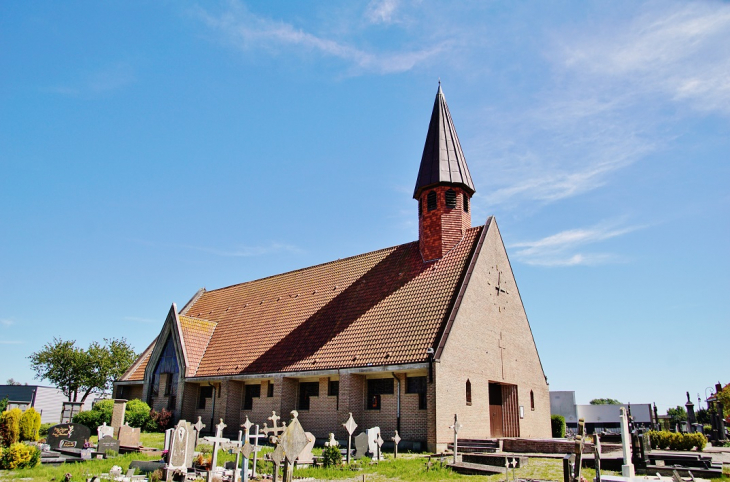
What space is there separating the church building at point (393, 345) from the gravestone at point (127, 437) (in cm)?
703

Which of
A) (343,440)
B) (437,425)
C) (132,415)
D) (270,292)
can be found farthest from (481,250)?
(132,415)

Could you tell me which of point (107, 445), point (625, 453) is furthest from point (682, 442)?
point (107, 445)

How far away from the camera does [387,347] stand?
76.9 ft

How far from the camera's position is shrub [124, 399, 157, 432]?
29.5 m

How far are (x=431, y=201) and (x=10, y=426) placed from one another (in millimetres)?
20979

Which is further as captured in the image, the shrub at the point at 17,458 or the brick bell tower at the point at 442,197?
the brick bell tower at the point at 442,197

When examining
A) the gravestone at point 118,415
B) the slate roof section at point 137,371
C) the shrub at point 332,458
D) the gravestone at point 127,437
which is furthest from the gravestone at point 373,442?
the slate roof section at point 137,371

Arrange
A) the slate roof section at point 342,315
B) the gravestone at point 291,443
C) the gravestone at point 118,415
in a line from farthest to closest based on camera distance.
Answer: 1. the gravestone at point 118,415
2. the slate roof section at point 342,315
3. the gravestone at point 291,443

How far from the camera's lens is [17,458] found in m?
15.7

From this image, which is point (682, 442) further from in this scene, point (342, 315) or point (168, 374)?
point (168, 374)

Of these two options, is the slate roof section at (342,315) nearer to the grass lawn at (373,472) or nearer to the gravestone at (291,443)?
the grass lawn at (373,472)

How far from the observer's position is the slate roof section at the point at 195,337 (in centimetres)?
3206

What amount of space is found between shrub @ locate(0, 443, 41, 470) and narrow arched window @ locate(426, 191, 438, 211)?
2007cm

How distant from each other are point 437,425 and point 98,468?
11531mm
